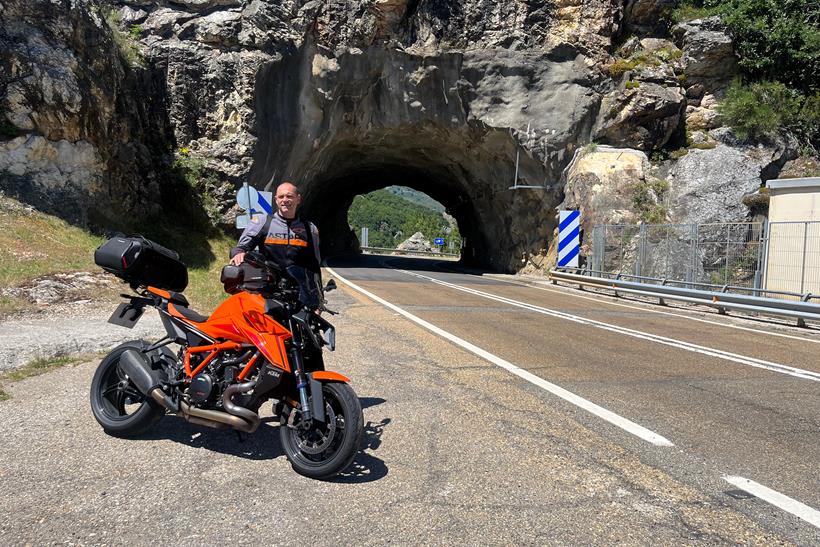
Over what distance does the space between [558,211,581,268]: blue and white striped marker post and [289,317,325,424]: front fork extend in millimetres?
18768

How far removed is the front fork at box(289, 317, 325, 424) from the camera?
3.36 meters

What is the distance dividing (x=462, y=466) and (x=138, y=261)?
279 cm

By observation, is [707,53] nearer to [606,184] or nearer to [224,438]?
[606,184]

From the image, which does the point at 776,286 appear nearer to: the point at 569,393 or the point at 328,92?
the point at 569,393

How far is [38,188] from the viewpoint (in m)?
13.0

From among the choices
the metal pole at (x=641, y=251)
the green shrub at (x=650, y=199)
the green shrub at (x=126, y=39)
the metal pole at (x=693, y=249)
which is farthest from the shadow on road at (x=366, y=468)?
the green shrub at (x=126, y=39)

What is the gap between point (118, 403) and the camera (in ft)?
13.6

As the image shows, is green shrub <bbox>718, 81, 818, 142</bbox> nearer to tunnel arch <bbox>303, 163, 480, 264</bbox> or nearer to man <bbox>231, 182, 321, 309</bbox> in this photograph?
tunnel arch <bbox>303, 163, 480, 264</bbox>

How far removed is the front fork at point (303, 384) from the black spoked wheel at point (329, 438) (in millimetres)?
81

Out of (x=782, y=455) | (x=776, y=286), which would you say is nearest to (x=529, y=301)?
(x=776, y=286)

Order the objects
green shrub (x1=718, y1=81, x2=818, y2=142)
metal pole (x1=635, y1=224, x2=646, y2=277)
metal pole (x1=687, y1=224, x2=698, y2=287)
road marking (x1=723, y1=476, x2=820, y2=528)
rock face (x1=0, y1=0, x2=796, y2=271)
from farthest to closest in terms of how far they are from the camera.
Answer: rock face (x1=0, y1=0, x2=796, y2=271)
green shrub (x1=718, y1=81, x2=818, y2=142)
metal pole (x1=635, y1=224, x2=646, y2=277)
metal pole (x1=687, y1=224, x2=698, y2=287)
road marking (x1=723, y1=476, x2=820, y2=528)

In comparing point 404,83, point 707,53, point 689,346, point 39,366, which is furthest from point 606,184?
point 39,366

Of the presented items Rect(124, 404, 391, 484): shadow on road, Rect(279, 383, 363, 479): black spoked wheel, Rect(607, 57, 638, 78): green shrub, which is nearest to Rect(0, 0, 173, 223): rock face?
Rect(124, 404, 391, 484): shadow on road

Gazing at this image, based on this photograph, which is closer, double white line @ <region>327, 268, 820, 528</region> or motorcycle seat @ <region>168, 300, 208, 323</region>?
double white line @ <region>327, 268, 820, 528</region>
